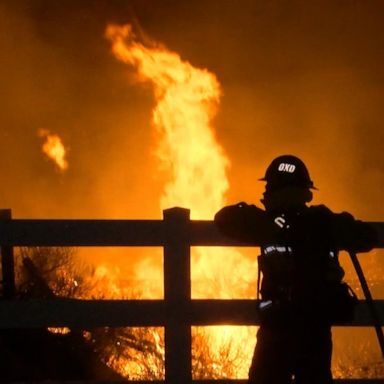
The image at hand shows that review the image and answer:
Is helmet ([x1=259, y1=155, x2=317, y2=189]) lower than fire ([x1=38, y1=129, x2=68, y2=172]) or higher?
lower

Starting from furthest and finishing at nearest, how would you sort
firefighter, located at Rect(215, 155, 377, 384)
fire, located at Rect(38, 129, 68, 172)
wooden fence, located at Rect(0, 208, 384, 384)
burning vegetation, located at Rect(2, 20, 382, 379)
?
fire, located at Rect(38, 129, 68, 172) < burning vegetation, located at Rect(2, 20, 382, 379) < wooden fence, located at Rect(0, 208, 384, 384) < firefighter, located at Rect(215, 155, 377, 384)

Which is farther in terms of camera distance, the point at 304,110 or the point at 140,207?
the point at 304,110

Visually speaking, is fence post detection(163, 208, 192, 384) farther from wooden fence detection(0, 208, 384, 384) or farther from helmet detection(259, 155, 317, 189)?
helmet detection(259, 155, 317, 189)

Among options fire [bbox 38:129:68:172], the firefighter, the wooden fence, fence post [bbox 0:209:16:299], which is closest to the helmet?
the firefighter

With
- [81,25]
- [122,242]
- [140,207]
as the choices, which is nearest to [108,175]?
[140,207]

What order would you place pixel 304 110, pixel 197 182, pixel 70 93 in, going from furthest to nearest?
pixel 304 110, pixel 70 93, pixel 197 182

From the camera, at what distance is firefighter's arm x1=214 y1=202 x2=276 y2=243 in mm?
5941

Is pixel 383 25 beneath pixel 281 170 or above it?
above

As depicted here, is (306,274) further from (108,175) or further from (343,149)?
(343,149)

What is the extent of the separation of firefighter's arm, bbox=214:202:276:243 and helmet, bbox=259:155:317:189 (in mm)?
195

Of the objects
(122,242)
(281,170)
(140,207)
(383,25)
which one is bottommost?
(281,170)

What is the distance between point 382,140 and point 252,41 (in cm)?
1359

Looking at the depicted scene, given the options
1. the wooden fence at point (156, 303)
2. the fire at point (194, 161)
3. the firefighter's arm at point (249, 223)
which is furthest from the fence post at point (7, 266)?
the fire at point (194, 161)

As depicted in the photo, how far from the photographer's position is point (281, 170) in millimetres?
6070
